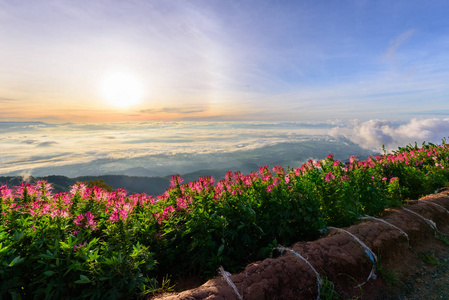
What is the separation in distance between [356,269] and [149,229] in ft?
11.2

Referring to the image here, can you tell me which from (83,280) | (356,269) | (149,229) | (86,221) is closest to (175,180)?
(149,229)

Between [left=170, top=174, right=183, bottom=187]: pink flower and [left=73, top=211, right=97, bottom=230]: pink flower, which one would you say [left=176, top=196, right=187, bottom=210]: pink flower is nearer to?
[left=170, top=174, right=183, bottom=187]: pink flower

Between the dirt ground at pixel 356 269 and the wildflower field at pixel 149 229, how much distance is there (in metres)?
0.43

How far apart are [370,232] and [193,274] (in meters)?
3.48

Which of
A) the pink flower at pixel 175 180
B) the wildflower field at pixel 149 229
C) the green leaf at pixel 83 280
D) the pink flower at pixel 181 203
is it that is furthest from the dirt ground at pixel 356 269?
the pink flower at pixel 175 180

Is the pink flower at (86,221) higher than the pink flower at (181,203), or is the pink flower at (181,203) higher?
the pink flower at (181,203)

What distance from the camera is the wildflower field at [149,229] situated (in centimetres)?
256

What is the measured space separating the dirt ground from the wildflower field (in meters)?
0.43

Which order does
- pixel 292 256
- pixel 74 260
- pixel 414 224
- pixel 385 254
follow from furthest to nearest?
pixel 414 224 → pixel 385 254 → pixel 292 256 → pixel 74 260

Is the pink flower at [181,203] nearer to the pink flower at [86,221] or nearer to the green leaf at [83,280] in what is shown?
the pink flower at [86,221]

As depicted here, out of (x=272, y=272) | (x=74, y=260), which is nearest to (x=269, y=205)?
(x=272, y=272)

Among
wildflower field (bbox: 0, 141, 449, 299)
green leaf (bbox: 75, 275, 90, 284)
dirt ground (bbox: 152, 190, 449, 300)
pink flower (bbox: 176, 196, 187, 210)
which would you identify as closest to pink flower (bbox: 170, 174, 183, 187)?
wildflower field (bbox: 0, 141, 449, 299)

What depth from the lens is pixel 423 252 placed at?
487 centimetres

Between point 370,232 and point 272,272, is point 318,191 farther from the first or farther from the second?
point 272,272
